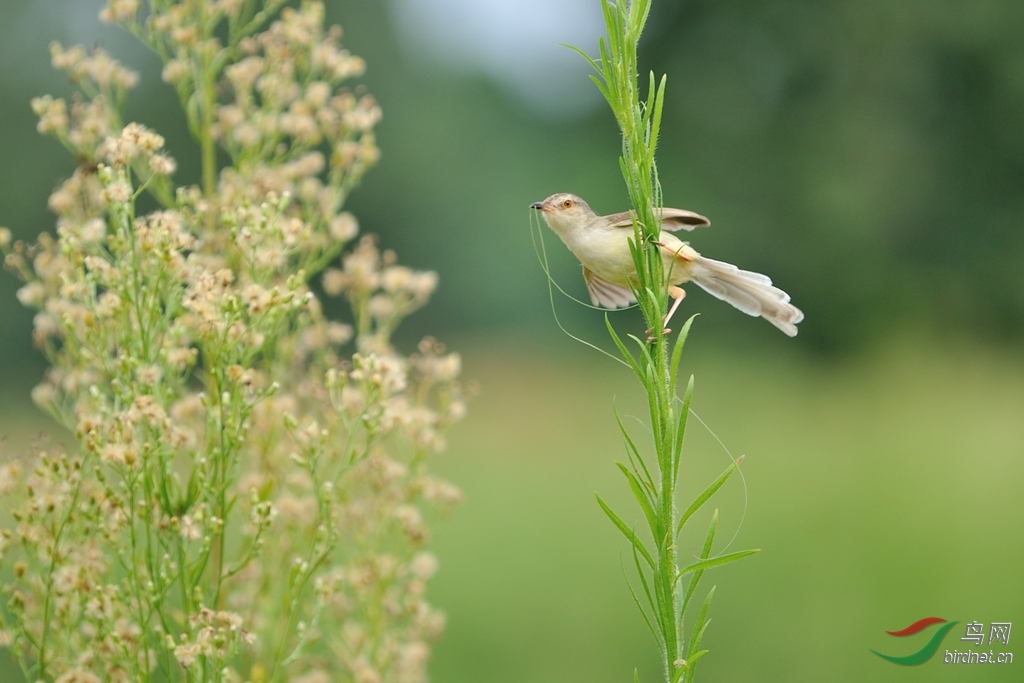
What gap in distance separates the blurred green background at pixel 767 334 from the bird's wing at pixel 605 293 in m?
0.83

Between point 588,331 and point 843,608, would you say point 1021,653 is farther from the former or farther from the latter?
point 588,331

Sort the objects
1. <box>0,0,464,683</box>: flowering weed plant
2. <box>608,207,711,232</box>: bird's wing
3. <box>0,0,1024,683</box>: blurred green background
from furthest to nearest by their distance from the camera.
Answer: <box>0,0,1024,683</box>: blurred green background, <box>0,0,464,683</box>: flowering weed plant, <box>608,207,711,232</box>: bird's wing

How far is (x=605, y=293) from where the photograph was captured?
3.59ft

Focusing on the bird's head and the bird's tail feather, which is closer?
the bird's tail feather

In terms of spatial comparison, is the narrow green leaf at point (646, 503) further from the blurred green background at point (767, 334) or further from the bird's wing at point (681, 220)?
the blurred green background at point (767, 334)

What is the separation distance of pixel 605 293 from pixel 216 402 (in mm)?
533

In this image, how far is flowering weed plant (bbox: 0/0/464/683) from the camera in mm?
980

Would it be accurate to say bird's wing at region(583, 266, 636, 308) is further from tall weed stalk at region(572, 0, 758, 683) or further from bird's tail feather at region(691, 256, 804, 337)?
tall weed stalk at region(572, 0, 758, 683)

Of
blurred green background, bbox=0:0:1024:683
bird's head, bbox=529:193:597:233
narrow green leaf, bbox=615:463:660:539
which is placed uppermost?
blurred green background, bbox=0:0:1024:683

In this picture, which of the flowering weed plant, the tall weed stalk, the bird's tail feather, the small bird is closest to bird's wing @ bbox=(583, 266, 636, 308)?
the small bird

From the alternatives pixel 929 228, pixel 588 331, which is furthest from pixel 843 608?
pixel 588 331

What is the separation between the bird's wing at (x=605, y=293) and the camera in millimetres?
1067

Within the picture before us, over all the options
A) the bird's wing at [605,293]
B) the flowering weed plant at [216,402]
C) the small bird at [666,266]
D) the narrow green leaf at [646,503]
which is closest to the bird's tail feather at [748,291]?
the small bird at [666,266]

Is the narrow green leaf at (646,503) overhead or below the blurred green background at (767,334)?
below
